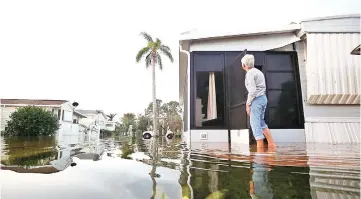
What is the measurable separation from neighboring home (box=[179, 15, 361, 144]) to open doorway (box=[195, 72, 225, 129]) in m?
0.02

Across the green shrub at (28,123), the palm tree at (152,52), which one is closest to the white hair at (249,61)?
the palm tree at (152,52)

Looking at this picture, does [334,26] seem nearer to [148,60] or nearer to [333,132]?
[333,132]

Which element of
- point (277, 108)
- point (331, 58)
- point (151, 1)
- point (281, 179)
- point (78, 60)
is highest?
point (78, 60)

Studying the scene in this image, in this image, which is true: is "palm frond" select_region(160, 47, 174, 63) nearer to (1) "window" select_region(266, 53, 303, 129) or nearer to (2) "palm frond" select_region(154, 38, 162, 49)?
(2) "palm frond" select_region(154, 38, 162, 49)

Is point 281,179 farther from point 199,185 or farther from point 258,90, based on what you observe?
point 258,90

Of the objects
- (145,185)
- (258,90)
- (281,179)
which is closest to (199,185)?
(145,185)

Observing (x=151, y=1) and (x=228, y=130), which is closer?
(x=228, y=130)

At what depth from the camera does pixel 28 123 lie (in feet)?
46.9

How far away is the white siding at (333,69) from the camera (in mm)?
5148

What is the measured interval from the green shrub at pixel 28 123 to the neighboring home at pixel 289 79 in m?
12.8

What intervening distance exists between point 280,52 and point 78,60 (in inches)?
825

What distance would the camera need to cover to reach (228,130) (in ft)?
17.4

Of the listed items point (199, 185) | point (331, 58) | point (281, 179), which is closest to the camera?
point (199, 185)

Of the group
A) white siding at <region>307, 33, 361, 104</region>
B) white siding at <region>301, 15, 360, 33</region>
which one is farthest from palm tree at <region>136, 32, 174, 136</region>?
white siding at <region>307, 33, 361, 104</region>
